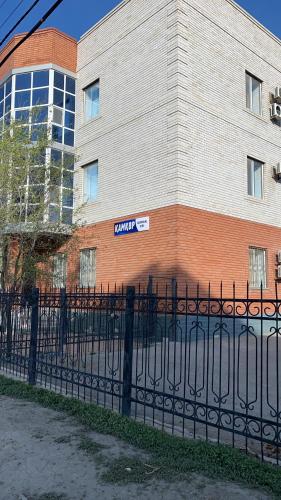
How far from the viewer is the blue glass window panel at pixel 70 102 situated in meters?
18.9

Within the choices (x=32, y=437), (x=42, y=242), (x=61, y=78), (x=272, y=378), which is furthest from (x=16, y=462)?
(x=61, y=78)

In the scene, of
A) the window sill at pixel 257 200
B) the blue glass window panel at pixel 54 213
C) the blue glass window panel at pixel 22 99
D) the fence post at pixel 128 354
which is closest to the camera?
the fence post at pixel 128 354

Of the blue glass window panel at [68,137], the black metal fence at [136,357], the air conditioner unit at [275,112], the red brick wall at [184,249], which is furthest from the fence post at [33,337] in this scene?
the air conditioner unit at [275,112]

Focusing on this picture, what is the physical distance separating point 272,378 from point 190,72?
34.3 feet

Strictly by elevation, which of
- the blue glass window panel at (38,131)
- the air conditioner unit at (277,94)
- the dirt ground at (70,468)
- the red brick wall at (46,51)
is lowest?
the dirt ground at (70,468)

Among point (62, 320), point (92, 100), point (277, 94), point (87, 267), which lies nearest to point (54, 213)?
point (62, 320)

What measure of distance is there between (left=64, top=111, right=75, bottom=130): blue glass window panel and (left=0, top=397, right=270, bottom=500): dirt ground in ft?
50.9

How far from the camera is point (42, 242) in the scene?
12766mm

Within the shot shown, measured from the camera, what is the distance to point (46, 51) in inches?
736

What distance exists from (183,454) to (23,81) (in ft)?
58.1

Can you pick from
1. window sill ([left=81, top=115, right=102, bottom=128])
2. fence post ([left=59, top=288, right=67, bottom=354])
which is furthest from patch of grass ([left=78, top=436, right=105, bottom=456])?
window sill ([left=81, top=115, right=102, bottom=128])

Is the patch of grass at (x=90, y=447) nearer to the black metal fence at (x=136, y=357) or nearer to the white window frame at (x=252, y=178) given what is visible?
the black metal fence at (x=136, y=357)

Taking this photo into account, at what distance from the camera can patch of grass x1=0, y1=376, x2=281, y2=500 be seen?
3697 millimetres

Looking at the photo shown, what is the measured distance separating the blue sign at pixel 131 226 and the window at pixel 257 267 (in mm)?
4221
